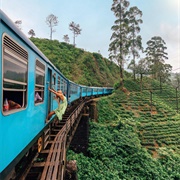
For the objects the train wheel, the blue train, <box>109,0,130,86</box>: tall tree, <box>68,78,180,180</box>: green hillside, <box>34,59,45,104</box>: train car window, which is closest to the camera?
the blue train

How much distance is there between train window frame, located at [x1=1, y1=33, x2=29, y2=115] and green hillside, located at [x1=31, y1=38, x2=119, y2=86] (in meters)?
33.6

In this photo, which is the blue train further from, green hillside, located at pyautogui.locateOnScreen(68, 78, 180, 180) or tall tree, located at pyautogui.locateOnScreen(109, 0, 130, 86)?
tall tree, located at pyautogui.locateOnScreen(109, 0, 130, 86)

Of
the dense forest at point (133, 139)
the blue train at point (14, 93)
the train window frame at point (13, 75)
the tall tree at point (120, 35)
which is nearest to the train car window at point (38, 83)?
the blue train at point (14, 93)

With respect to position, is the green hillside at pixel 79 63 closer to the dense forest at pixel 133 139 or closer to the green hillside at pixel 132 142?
the dense forest at pixel 133 139

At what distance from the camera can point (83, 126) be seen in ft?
49.6

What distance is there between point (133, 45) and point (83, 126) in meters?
22.1

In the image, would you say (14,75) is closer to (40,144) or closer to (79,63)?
(40,144)

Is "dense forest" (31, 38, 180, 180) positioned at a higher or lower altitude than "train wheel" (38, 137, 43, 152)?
lower

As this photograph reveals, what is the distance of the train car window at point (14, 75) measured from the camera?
2271 millimetres

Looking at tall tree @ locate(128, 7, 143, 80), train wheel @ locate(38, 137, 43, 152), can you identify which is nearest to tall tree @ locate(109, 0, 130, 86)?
tall tree @ locate(128, 7, 143, 80)

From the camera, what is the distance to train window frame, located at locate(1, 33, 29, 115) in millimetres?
2242

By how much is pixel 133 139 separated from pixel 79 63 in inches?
1175

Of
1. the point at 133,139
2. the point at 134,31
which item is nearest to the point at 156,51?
the point at 134,31

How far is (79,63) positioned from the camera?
4297cm
